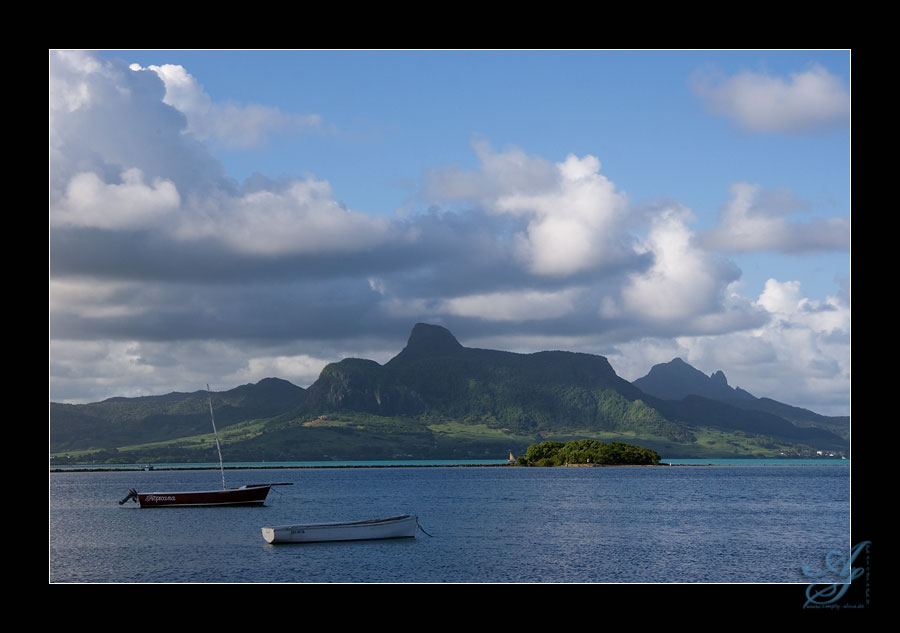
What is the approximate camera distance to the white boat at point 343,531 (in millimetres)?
38188

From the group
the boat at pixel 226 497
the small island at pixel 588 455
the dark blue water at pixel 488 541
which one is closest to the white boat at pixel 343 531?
the dark blue water at pixel 488 541

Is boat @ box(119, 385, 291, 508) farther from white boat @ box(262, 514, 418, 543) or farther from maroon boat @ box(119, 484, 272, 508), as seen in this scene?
white boat @ box(262, 514, 418, 543)

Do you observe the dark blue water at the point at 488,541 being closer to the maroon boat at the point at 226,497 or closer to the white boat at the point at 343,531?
the white boat at the point at 343,531

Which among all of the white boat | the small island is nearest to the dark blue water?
the white boat

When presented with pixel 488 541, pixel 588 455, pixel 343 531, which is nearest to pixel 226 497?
pixel 343 531

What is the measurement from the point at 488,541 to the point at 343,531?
20.7 ft

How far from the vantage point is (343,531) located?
127 ft

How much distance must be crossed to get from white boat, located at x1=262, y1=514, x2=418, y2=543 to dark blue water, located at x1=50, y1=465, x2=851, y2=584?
0.44 meters

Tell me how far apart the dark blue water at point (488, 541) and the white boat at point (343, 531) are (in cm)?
44

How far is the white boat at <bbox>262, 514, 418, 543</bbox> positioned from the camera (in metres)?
38.2
